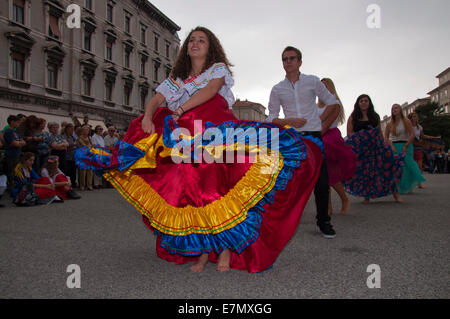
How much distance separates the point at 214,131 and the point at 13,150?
21.7 ft

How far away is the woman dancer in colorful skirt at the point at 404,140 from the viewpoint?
7.53m

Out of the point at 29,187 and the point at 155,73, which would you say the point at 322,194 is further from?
the point at 155,73

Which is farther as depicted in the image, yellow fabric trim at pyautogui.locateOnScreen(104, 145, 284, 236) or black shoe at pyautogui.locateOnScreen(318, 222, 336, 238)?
black shoe at pyautogui.locateOnScreen(318, 222, 336, 238)

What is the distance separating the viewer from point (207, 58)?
121 inches

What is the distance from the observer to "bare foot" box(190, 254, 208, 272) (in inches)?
106

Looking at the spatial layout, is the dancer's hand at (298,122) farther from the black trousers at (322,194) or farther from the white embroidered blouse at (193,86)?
the white embroidered blouse at (193,86)

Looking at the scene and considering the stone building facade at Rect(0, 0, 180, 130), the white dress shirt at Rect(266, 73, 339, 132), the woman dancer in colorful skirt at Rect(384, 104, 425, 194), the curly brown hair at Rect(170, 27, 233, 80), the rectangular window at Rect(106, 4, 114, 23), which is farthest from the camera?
the rectangular window at Rect(106, 4, 114, 23)

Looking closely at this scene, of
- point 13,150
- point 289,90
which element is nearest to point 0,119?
point 13,150

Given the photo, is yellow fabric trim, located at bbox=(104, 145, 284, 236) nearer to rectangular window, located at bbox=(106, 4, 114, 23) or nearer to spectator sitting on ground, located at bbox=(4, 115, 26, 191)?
spectator sitting on ground, located at bbox=(4, 115, 26, 191)

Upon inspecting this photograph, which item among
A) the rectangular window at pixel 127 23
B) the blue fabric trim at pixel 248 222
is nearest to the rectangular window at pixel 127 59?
the rectangular window at pixel 127 23

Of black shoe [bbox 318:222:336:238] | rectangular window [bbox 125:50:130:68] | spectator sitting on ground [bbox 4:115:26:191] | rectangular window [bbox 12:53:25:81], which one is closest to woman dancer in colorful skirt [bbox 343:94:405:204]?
black shoe [bbox 318:222:336:238]

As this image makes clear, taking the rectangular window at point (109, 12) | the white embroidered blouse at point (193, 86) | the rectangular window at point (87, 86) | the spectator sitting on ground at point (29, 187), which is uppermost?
the rectangular window at point (109, 12)

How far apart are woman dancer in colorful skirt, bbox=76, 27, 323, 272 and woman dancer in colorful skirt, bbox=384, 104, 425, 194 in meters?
5.70

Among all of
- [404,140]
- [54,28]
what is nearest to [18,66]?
[54,28]
